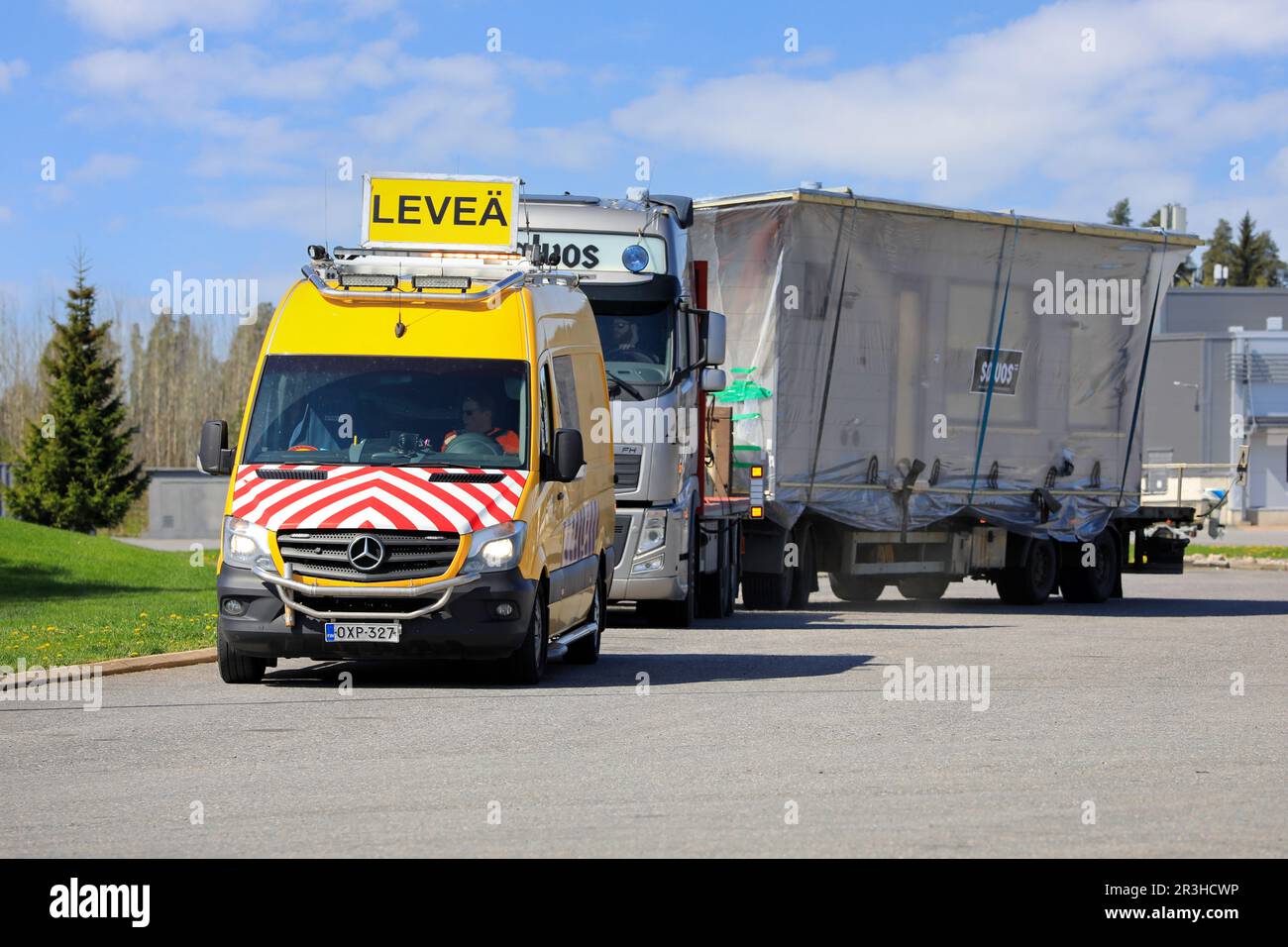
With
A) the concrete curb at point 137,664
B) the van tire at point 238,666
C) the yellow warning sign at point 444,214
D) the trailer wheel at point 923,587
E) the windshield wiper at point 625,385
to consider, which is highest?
the yellow warning sign at point 444,214

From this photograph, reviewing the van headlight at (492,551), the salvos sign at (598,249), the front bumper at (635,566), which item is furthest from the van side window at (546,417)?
the salvos sign at (598,249)

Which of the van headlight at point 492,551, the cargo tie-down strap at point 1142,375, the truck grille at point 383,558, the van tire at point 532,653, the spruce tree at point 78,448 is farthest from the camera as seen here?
the spruce tree at point 78,448

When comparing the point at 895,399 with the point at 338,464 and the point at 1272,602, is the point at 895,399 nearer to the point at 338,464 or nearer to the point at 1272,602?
the point at 1272,602

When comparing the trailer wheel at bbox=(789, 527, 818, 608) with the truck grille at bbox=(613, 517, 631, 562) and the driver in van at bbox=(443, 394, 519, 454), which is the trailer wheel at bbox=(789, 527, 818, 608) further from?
the driver in van at bbox=(443, 394, 519, 454)

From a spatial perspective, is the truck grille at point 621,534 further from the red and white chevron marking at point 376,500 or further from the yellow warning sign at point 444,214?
→ the red and white chevron marking at point 376,500

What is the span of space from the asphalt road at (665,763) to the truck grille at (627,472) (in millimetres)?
3388

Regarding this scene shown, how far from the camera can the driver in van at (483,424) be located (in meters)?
13.4

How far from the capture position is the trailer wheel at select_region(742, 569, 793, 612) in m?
23.5

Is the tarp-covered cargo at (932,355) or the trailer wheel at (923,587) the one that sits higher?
the tarp-covered cargo at (932,355)

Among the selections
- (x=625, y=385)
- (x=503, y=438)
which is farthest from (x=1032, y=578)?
(x=503, y=438)

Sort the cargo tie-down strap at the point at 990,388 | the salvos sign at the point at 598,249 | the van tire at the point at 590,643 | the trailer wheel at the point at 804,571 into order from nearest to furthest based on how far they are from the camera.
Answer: the van tire at the point at 590,643 < the salvos sign at the point at 598,249 < the trailer wheel at the point at 804,571 < the cargo tie-down strap at the point at 990,388

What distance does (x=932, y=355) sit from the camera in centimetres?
2416

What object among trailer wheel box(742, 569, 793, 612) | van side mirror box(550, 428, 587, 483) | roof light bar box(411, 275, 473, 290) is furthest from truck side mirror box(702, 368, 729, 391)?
van side mirror box(550, 428, 587, 483)
